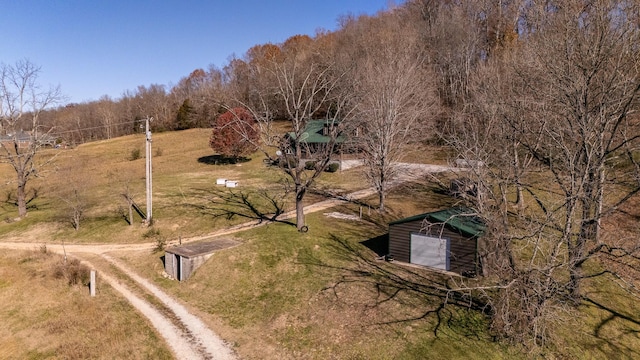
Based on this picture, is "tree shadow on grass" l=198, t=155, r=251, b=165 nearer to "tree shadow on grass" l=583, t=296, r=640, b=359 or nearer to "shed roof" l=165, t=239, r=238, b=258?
"shed roof" l=165, t=239, r=238, b=258

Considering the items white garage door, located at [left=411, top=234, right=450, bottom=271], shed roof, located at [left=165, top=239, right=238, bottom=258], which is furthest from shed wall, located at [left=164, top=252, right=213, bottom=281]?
white garage door, located at [left=411, top=234, right=450, bottom=271]

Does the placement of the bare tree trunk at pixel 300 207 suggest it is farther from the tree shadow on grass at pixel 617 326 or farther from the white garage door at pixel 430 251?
the tree shadow on grass at pixel 617 326

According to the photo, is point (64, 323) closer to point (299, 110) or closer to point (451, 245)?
point (451, 245)

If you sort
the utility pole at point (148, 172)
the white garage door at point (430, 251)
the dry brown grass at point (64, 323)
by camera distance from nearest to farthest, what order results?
the dry brown grass at point (64, 323)
the white garage door at point (430, 251)
the utility pole at point (148, 172)

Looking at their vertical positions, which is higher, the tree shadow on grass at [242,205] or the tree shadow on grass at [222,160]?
the tree shadow on grass at [222,160]

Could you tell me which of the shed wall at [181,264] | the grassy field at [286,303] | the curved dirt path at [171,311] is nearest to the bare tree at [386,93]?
the grassy field at [286,303]

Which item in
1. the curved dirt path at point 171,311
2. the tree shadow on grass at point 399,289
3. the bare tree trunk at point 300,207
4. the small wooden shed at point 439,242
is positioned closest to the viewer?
the curved dirt path at point 171,311
